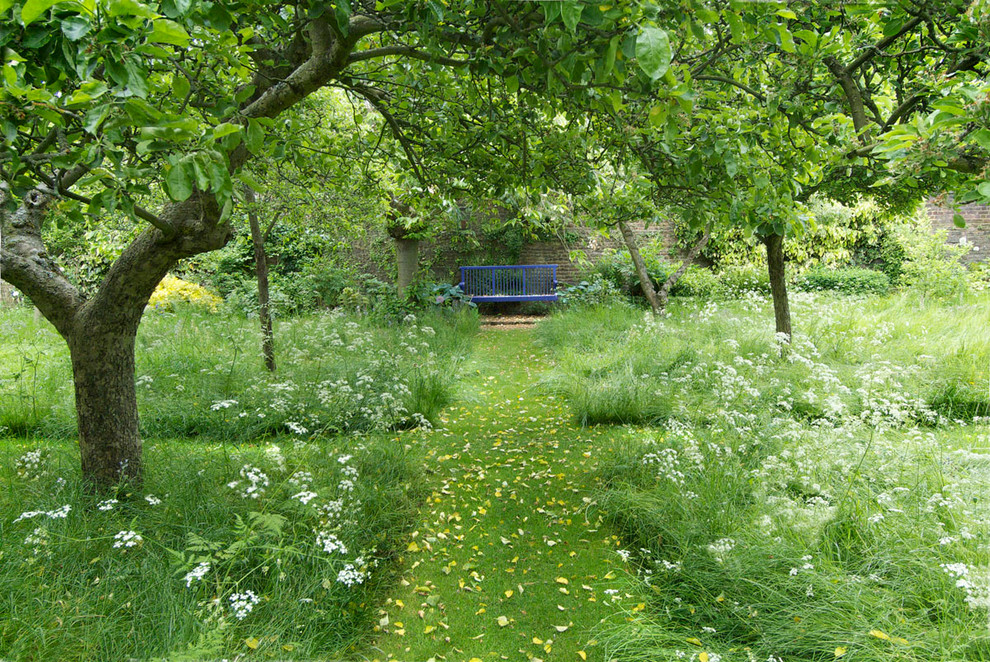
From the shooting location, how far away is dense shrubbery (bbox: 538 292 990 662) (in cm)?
230

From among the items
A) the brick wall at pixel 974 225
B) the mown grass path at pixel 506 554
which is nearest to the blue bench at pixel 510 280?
the mown grass path at pixel 506 554

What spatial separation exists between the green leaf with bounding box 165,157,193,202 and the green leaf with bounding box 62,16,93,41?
0.35 meters

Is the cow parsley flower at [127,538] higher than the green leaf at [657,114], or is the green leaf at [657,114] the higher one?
the green leaf at [657,114]

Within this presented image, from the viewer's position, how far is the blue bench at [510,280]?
14.5 m

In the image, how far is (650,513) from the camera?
335 cm

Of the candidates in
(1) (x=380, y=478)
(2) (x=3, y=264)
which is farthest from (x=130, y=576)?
(2) (x=3, y=264)

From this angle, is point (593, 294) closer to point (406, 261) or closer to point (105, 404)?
point (406, 261)

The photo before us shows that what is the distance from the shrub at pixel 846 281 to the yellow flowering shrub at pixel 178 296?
12.8 meters

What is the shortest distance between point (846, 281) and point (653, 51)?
12.8 m

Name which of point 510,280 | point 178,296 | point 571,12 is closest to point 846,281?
point 510,280

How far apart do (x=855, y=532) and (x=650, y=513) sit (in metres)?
1.07

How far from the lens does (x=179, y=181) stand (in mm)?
1489

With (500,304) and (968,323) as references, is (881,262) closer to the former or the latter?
(968,323)

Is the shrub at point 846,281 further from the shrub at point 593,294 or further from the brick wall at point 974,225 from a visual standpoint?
the shrub at point 593,294
